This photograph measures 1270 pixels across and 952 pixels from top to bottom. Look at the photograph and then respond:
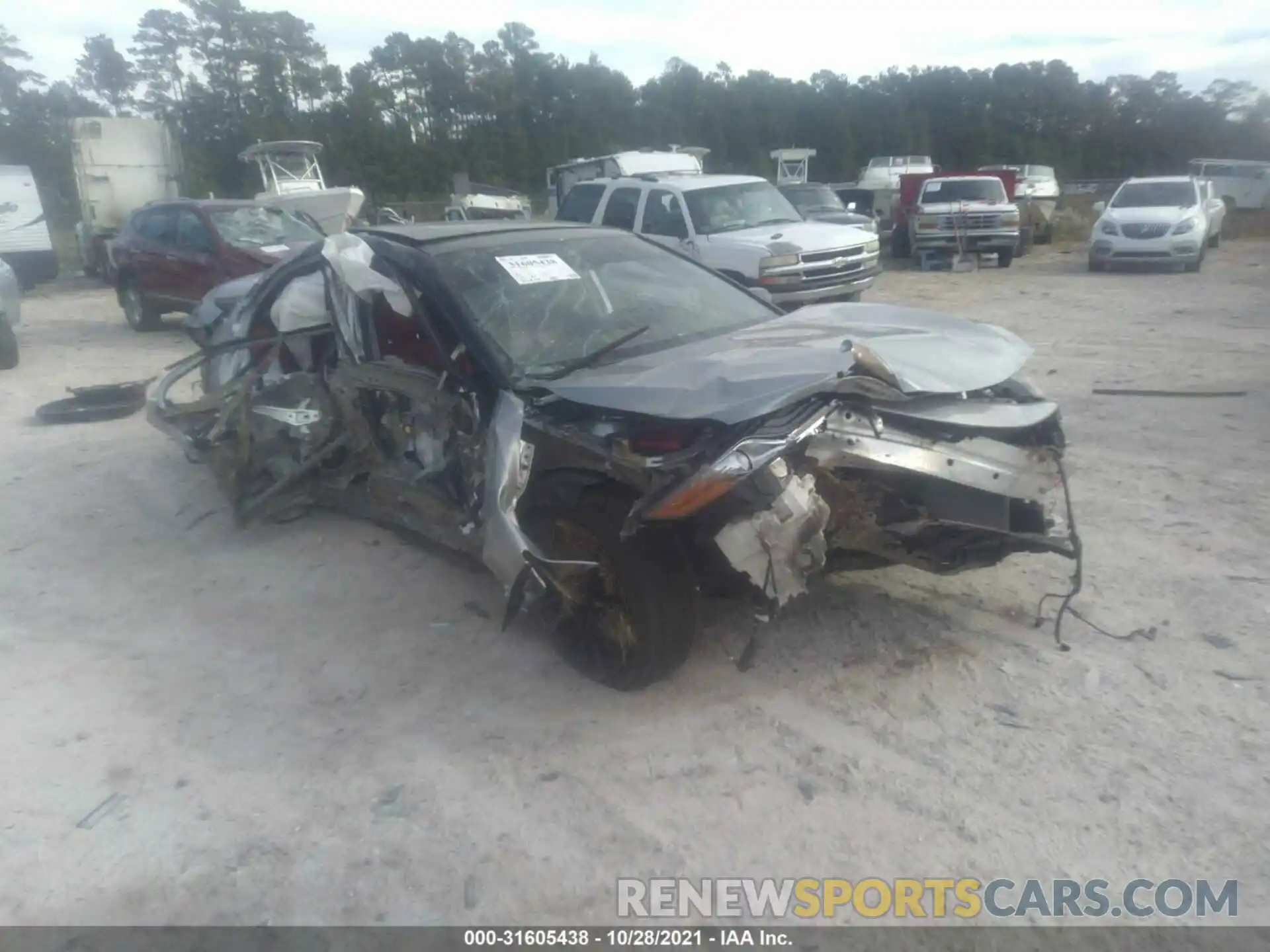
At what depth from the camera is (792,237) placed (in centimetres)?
1121

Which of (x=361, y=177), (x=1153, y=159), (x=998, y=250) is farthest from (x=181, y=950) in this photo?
(x=1153, y=159)

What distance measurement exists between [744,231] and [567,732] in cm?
891

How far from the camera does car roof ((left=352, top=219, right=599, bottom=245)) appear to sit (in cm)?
479

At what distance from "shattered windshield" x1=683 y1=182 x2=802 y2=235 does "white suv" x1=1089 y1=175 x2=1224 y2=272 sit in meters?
8.04

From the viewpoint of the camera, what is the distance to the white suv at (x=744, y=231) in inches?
428

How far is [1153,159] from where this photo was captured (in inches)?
1875

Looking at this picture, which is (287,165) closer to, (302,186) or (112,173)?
(302,186)

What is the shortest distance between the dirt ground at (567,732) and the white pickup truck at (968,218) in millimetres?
14391

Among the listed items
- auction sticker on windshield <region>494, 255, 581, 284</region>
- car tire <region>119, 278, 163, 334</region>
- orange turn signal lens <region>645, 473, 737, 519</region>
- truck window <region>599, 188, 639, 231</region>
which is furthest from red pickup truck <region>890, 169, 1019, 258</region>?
orange turn signal lens <region>645, 473, 737, 519</region>

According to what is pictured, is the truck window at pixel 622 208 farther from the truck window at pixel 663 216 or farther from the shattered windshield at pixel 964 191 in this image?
the shattered windshield at pixel 964 191

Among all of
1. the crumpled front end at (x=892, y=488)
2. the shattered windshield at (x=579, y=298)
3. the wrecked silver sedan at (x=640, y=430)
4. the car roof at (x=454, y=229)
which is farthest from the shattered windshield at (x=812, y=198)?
the crumpled front end at (x=892, y=488)

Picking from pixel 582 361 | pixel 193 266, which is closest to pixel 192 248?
pixel 193 266

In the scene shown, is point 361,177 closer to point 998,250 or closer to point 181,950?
point 998,250

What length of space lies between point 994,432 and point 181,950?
10.2ft
